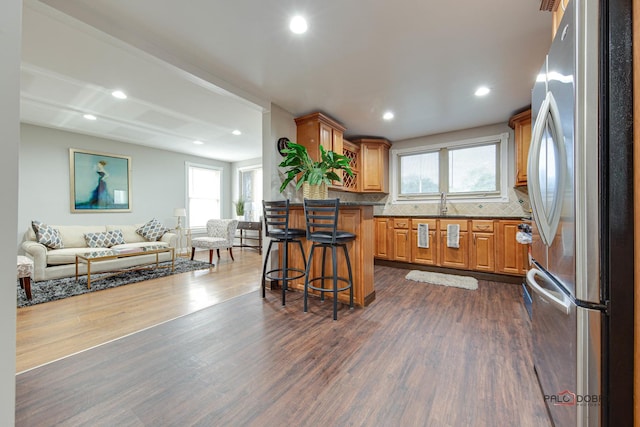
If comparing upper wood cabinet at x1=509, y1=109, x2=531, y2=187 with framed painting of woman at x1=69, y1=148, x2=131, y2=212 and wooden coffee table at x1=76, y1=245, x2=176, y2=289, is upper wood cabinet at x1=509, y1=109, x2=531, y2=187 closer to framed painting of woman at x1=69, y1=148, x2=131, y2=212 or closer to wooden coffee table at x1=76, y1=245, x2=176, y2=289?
wooden coffee table at x1=76, y1=245, x2=176, y2=289

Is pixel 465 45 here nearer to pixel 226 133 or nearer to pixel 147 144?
pixel 226 133

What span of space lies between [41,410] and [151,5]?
2543 millimetres

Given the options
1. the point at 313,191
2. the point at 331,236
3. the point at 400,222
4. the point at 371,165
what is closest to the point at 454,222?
the point at 400,222

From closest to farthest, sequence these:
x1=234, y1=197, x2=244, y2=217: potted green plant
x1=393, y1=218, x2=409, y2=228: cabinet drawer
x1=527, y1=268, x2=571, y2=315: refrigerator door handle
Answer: x1=527, y1=268, x2=571, y2=315: refrigerator door handle
x1=393, y1=218, x2=409, y2=228: cabinet drawer
x1=234, y1=197, x2=244, y2=217: potted green plant

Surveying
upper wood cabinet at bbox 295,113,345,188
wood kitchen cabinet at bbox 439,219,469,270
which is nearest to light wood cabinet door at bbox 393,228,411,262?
wood kitchen cabinet at bbox 439,219,469,270

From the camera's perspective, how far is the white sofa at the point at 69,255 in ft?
11.5

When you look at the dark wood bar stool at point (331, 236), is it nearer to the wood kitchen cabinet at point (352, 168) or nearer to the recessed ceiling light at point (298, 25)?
the recessed ceiling light at point (298, 25)

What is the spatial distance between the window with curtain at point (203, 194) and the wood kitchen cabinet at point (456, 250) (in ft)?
19.3

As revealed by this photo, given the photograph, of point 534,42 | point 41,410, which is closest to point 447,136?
point 534,42

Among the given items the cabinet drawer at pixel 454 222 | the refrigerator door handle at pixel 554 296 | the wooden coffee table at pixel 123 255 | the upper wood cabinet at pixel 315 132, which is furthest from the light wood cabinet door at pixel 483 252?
the wooden coffee table at pixel 123 255

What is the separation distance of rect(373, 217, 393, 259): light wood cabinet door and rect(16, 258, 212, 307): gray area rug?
10.5ft

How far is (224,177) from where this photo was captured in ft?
24.3

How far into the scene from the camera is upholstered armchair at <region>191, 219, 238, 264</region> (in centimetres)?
497

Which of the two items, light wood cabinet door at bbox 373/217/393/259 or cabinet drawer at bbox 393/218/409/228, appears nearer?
cabinet drawer at bbox 393/218/409/228
